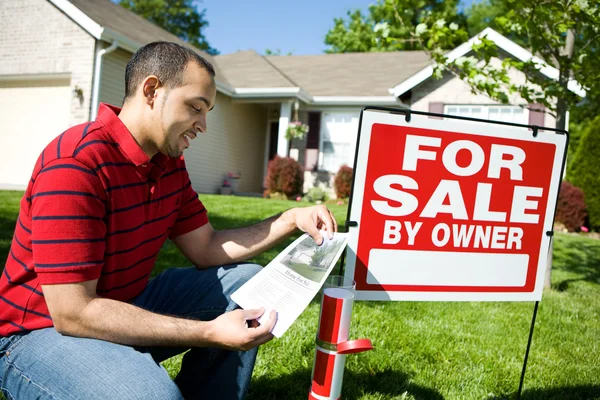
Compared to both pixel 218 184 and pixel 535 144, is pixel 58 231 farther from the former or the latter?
pixel 218 184

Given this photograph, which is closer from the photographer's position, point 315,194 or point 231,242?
point 231,242

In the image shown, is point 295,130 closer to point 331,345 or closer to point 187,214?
point 187,214

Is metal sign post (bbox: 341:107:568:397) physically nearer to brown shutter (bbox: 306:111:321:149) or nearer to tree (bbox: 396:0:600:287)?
tree (bbox: 396:0:600:287)

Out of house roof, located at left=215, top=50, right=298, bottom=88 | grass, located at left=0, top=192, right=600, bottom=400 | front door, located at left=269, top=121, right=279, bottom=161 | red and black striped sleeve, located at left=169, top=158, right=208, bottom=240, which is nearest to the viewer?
red and black striped sleeve, located at left=169, top=158, right=208, bottom=240

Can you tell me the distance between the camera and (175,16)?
32.9 metres

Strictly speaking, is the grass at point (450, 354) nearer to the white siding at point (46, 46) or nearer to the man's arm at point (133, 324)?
the man's arm at point (133, 324)

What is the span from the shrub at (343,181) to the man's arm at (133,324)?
35.5 feet

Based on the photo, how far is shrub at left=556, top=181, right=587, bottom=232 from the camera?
1005 cm

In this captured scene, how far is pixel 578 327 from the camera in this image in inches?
141

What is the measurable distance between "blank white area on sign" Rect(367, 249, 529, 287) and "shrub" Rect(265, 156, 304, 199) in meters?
10.3

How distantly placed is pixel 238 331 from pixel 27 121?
1160 centimetres

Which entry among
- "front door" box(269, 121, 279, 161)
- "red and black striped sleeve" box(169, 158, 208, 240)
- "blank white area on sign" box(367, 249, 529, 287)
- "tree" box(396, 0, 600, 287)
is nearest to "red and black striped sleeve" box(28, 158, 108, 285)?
"red and black striped sleeve" box(169, 158, 208, 240)

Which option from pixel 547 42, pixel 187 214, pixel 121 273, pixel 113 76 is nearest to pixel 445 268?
pixel 187 214

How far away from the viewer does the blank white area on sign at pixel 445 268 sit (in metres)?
1.79
